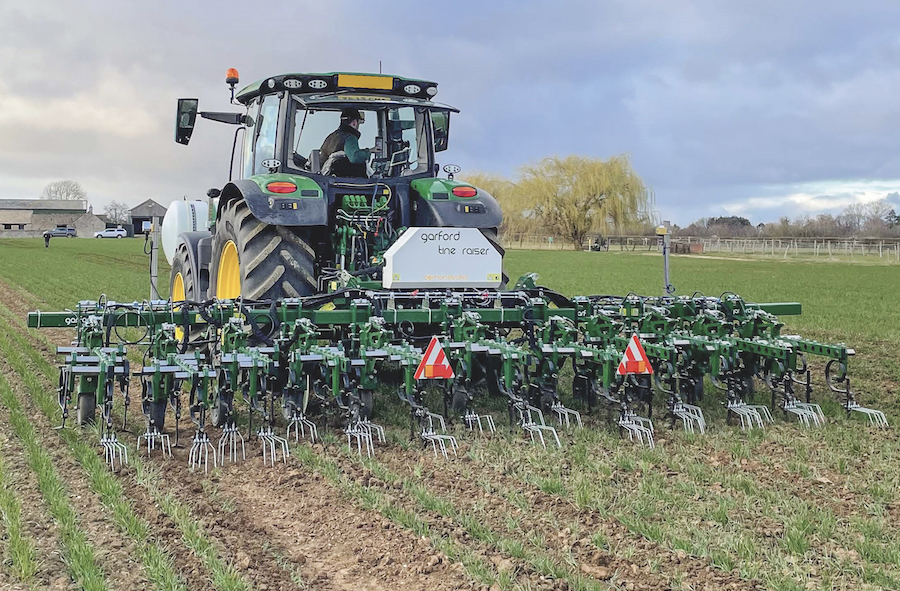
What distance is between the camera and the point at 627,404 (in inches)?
208

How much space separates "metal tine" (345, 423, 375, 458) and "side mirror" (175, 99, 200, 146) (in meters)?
3.60

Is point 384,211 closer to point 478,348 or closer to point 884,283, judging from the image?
point 478,348

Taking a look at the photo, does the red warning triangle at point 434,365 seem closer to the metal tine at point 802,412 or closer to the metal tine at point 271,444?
the metal tine at point 271,444

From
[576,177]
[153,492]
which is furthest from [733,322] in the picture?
[576,177]

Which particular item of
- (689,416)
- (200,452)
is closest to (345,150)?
(200,452)

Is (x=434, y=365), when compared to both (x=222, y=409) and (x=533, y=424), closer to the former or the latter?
(x=533, y=424)

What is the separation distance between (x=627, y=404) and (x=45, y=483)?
3.38 meters

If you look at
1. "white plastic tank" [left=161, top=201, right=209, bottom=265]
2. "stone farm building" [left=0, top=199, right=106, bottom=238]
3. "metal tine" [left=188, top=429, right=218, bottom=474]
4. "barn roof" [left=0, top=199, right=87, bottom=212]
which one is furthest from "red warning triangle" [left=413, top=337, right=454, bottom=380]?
"barn roof" [left=0, top=199, right=87, bottom=212]

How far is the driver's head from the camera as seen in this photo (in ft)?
22.6

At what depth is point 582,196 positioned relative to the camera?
53938 mm

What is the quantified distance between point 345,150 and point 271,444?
2.99m

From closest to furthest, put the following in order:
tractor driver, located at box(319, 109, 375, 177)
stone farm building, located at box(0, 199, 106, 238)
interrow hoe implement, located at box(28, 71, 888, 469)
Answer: interrow hoe implement, located at box(28, 71, 888, 469) → tractor driver, located at box(319, 109, 375, 177) → stone farm building, located at box(0, 199, 106, 238)

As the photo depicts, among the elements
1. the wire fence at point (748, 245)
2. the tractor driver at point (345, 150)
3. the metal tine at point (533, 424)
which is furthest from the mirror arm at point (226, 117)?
the wire fence at point (748, 245)

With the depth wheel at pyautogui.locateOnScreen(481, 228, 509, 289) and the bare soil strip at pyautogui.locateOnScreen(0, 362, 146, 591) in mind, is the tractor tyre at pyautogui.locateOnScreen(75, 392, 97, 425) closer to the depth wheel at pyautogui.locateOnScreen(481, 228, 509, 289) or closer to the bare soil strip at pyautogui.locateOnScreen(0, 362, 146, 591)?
the bare soil strip at pyautogui.locateOnScreen(0, 362, 146, 591)
